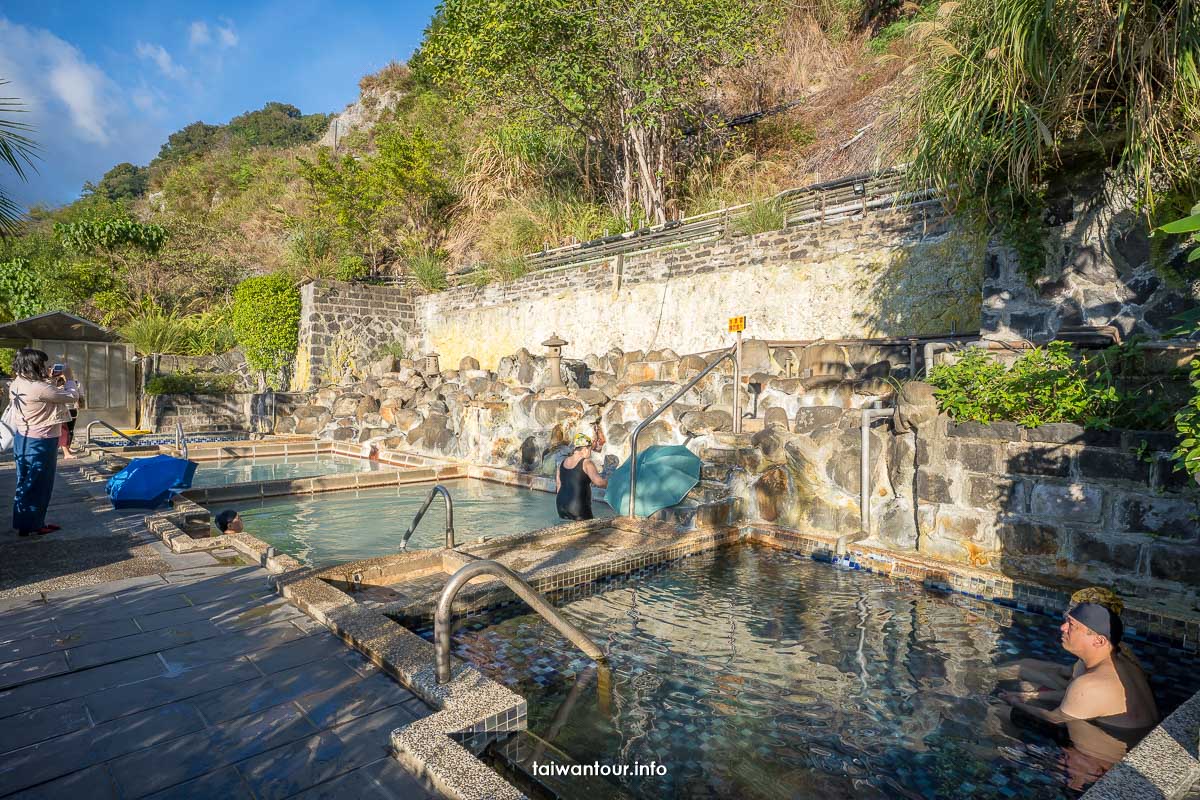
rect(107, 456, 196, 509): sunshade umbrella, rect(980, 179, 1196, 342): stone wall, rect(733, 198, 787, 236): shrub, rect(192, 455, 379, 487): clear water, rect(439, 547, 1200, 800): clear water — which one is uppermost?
rect(733, 198, 787, 236): shrub

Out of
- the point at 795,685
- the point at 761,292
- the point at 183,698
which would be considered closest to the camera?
the point at 183,698

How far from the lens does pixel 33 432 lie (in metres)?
4.73

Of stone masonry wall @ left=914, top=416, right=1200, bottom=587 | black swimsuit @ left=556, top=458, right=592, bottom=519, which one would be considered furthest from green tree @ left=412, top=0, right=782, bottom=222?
stone masonry wall @ left=914, top=416, right=1200, bottom=587

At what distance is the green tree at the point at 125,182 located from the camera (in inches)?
1693

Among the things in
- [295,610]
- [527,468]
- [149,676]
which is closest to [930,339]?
[527,468]

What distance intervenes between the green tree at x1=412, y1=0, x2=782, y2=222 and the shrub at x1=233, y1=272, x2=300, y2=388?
23.2ft

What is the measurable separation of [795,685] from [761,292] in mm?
8644

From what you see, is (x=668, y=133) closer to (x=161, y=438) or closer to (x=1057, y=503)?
(x=161, y=438)

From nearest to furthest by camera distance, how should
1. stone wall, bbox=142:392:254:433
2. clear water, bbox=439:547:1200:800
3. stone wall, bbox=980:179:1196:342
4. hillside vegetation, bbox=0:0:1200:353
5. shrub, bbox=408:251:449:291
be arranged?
1. clear water, bbox=439:547:1200:800
2. hillside vegetation, bbox=0:0:1200:353
3. stone wall, bbox=980:179:1196:342
4. stone wall, bbox=142:392:254:433
5. shrub, bbox=408:251:449:291

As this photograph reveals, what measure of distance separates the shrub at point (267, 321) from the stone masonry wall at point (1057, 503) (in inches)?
645

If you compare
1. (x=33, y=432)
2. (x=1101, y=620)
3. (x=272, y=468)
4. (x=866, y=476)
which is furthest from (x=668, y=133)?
(x=1101, y=620)

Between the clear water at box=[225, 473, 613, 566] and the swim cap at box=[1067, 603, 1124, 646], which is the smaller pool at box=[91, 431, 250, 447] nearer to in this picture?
the clear water at box=[225, 473, 613, 566]

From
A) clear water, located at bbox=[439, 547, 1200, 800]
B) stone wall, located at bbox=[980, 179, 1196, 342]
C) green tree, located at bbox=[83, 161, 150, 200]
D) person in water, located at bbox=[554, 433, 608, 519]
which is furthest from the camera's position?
green tree, located at bbox=[83, 161, 150, 200]

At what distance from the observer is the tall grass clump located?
436cm
